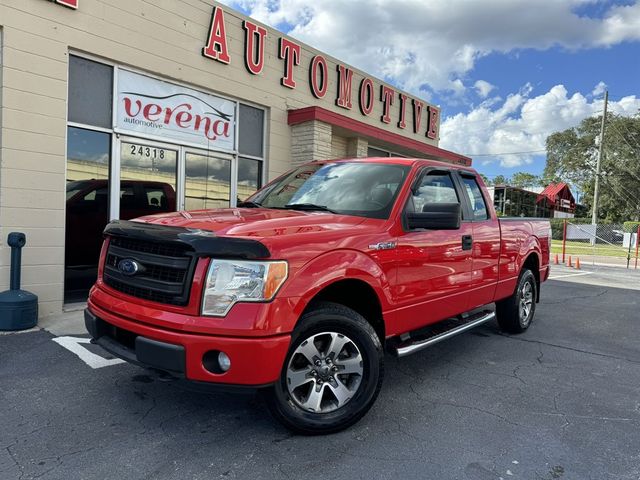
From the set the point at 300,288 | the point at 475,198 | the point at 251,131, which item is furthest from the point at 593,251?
the point at 300,288

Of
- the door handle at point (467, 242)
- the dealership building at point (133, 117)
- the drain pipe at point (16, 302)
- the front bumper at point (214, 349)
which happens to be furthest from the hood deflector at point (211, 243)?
the dealership building at point (133, 117)

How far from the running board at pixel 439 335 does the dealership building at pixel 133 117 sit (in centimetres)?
481

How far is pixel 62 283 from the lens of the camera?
6.38 metres

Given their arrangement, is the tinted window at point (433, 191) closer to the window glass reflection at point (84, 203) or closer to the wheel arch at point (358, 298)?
the wheel arch at point (358, 298)

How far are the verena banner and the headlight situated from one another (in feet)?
16.8

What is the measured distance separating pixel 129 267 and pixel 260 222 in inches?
35.0

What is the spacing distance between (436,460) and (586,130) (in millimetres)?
56305

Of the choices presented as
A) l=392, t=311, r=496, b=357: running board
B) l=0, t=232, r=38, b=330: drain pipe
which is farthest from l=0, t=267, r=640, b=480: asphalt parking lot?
l=392, t=311, r=496, b=357: running board

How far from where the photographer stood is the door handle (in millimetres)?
4503

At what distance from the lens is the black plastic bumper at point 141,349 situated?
275 cm

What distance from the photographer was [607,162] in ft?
150

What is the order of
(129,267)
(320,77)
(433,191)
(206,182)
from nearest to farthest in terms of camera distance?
(129,267) < (433,191) < (206,182) < (320,77)

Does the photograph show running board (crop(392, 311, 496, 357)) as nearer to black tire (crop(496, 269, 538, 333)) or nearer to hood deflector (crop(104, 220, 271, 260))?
black tire (crop(496, 269, 538, 333))

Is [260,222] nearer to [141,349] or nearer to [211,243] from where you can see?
[211,243]
